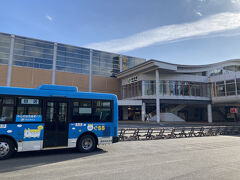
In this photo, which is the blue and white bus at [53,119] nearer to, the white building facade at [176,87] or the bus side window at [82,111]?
the bus side window at [82,111]

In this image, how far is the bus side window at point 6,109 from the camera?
23.6ft

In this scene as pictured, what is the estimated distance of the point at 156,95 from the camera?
36000mm

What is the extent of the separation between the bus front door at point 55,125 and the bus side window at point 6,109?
1.38 meters

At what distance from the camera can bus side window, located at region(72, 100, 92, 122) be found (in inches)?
341

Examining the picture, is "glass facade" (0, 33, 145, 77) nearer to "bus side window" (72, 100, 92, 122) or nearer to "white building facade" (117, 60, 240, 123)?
"white building facade" (117, 60, 240, 123)

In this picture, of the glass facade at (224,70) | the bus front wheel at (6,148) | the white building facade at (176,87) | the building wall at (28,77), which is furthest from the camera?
the glass facade at (224,70)

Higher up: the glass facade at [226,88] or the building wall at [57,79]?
the building wall at [57,79]

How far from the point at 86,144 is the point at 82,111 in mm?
1633

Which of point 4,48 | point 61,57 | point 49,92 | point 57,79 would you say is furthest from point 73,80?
point 49,92

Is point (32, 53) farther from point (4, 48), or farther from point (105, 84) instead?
A: point (105, 84)

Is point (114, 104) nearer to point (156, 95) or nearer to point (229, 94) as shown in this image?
point (156, 95)

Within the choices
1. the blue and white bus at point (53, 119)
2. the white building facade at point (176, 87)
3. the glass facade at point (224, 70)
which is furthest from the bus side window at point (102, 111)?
the glass facade at point (224, 70)

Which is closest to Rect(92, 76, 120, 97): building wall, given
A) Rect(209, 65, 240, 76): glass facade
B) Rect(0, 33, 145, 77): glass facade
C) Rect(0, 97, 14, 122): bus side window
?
Rect(0, 33, 145, 77): glass facade

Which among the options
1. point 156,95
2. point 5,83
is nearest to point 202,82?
point 156,95
